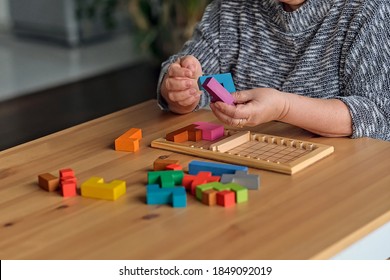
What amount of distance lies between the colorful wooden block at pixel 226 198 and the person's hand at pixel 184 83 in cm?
50

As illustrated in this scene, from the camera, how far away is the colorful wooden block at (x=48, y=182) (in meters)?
1.47

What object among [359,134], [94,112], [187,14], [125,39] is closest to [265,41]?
[359,134]

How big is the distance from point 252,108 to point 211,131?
0.11 m

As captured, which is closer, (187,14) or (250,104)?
(250,104)

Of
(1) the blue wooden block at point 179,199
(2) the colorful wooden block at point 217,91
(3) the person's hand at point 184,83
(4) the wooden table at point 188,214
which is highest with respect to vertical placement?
(2) the colorful wooden block at point 217,91

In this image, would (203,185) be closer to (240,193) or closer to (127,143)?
(240,193)

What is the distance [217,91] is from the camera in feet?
5.19

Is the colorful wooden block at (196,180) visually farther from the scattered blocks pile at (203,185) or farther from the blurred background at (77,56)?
the blurred background at (77,56)

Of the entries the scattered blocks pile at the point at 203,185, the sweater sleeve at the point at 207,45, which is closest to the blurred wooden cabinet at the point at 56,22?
the sweater sleeve at the point at 207,45

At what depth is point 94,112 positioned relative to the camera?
4223 millimetres

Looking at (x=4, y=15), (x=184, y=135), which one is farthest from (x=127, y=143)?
(x=4, y=15)
